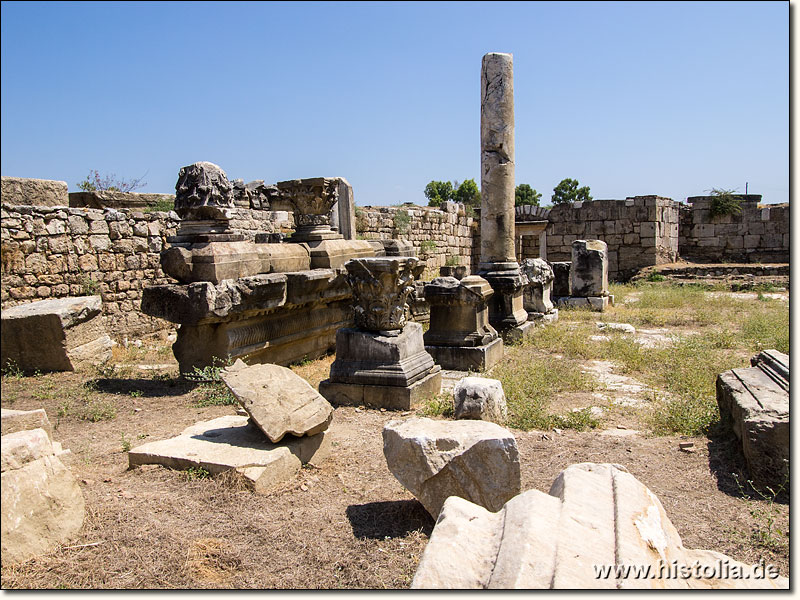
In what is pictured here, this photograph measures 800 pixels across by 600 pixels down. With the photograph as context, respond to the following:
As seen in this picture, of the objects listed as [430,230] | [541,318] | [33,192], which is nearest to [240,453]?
[33,192]

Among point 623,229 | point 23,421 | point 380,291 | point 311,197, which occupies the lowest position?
point 23,421

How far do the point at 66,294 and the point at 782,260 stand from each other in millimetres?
19002

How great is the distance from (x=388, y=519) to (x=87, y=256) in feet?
22.4

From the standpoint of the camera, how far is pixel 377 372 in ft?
18.6

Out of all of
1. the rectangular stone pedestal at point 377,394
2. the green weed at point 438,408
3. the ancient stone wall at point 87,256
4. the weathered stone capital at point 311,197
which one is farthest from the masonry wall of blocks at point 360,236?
the green weed at point 438,408

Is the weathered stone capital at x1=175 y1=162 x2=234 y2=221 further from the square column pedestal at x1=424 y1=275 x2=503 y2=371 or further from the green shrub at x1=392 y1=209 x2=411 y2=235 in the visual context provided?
the green shrub at x1=392 y1=209 x2=411 y2=235

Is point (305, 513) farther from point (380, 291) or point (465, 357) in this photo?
point (465, 357)

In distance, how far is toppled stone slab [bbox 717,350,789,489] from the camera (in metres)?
3.79

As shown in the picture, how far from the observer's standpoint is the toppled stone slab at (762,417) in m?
3.79

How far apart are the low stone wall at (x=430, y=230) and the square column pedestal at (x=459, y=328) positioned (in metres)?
6.82

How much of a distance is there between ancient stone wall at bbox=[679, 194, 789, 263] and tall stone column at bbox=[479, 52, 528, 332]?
12.9 m

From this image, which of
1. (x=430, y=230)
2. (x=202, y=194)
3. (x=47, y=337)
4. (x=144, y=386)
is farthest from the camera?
(x=430, y=230)

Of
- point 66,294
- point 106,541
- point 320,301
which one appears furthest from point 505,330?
point 106,541

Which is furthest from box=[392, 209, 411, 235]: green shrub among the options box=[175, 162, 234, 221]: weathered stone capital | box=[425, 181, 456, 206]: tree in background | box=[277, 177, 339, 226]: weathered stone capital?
box=[425, 181, 456, 206]: tree in background
